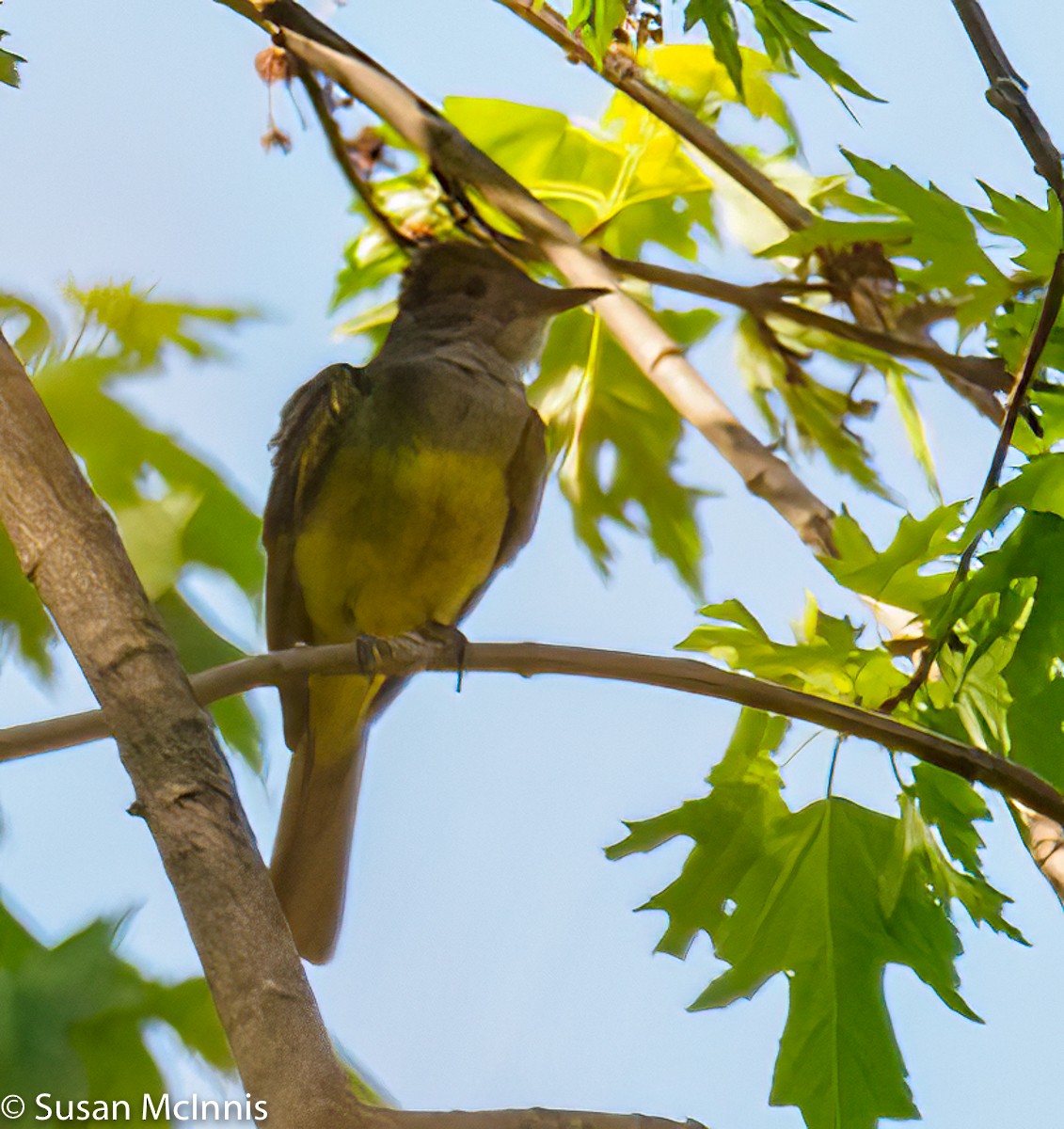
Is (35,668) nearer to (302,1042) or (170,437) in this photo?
(170,437)

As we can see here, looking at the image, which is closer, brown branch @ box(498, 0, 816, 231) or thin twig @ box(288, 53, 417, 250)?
brown branch @ box(498, 0, 816, 231)

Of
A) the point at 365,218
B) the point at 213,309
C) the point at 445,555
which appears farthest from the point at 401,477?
the point at 365,218

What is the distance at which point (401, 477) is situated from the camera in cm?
234

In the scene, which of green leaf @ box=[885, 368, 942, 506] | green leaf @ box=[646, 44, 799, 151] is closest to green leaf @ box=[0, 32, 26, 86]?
green leaf @ box=[646, 44, 799, 151]

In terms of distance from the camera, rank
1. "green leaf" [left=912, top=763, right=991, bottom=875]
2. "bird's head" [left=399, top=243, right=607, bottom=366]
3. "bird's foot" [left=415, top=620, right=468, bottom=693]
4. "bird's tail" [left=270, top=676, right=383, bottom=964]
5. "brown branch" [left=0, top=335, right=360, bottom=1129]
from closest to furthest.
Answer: "brown branch" [left=0, top=335, right=360, bottom=1129], "green leaf" [left=912, top=763, right=991, bottom=875], "bird's foot" [left=415, top=620, right=468, bottom=693], "bird's tail" [left=270, top=676, right=383, bottom=964], "bird's head" [left=399, top=243, right=607, bottom=366]

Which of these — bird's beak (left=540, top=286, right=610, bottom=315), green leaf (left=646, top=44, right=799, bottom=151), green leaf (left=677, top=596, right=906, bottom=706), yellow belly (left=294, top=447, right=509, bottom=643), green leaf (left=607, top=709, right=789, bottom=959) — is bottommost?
green leaf (left=607, top=709, right=789, bottom=959)

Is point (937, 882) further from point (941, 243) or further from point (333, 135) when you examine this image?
point (333, 135)

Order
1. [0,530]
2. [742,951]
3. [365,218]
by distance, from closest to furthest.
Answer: [742,951] < [0,530] < [365,218]

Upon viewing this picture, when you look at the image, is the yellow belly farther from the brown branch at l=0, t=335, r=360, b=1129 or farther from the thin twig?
the brown branch at l=0, t=335, r=360, b=1129

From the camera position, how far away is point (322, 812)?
2455 millimetres

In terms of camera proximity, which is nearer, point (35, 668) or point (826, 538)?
point (826, 538)

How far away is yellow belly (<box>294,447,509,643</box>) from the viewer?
234 cm

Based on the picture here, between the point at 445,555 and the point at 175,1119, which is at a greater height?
the point at 445,555

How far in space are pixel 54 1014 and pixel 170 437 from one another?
2.86 ft
